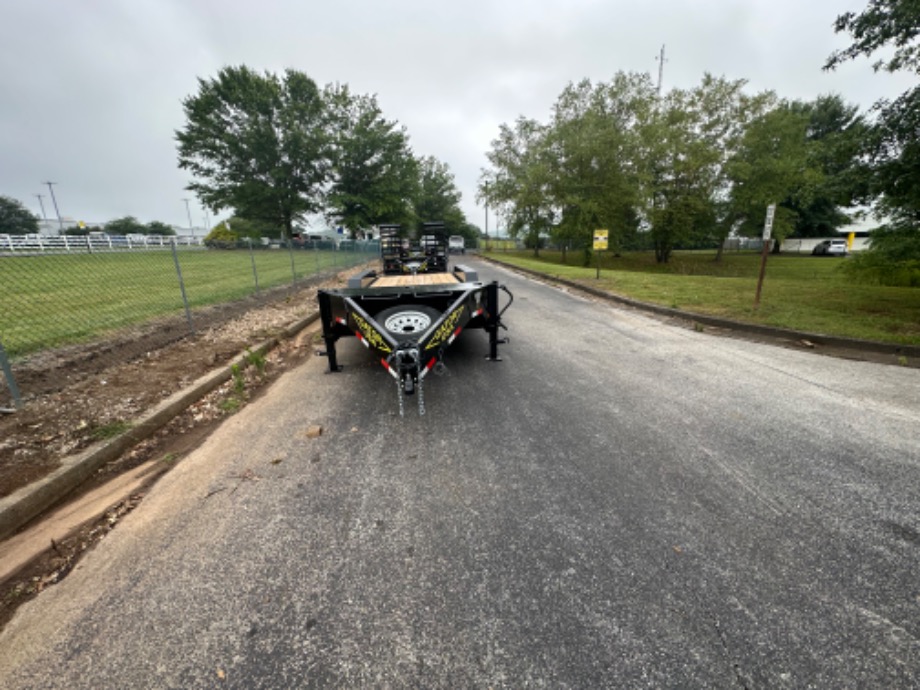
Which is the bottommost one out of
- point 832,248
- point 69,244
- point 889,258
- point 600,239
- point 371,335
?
point 832,248

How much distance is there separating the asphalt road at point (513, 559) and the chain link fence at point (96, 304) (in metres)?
2.76

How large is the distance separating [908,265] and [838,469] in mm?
7695

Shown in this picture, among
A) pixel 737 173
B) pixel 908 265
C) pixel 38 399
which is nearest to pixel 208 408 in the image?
pixel 38 399

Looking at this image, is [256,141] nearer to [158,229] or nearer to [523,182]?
[523,182]

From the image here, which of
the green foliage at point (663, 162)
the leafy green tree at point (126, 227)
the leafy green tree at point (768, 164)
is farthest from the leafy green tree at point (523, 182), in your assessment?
the leafy green tree at point (126, 227)

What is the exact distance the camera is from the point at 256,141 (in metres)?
30.8

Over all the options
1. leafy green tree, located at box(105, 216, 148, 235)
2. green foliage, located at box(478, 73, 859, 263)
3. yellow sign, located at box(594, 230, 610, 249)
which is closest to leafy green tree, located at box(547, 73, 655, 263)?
green foliage, located at box(478, 73, 859, 263)

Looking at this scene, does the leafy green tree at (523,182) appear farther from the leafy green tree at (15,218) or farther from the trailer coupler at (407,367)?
the leafy green tree at (15,218)

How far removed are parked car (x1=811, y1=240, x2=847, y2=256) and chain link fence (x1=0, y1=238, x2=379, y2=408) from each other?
141 feet

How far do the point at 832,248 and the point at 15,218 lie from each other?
88.5 m

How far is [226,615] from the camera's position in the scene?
1.63 meters

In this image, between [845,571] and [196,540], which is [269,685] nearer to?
[196,540]

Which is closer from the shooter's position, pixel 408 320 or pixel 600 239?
pixel 408 320

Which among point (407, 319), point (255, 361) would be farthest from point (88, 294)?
point (407, 319)
